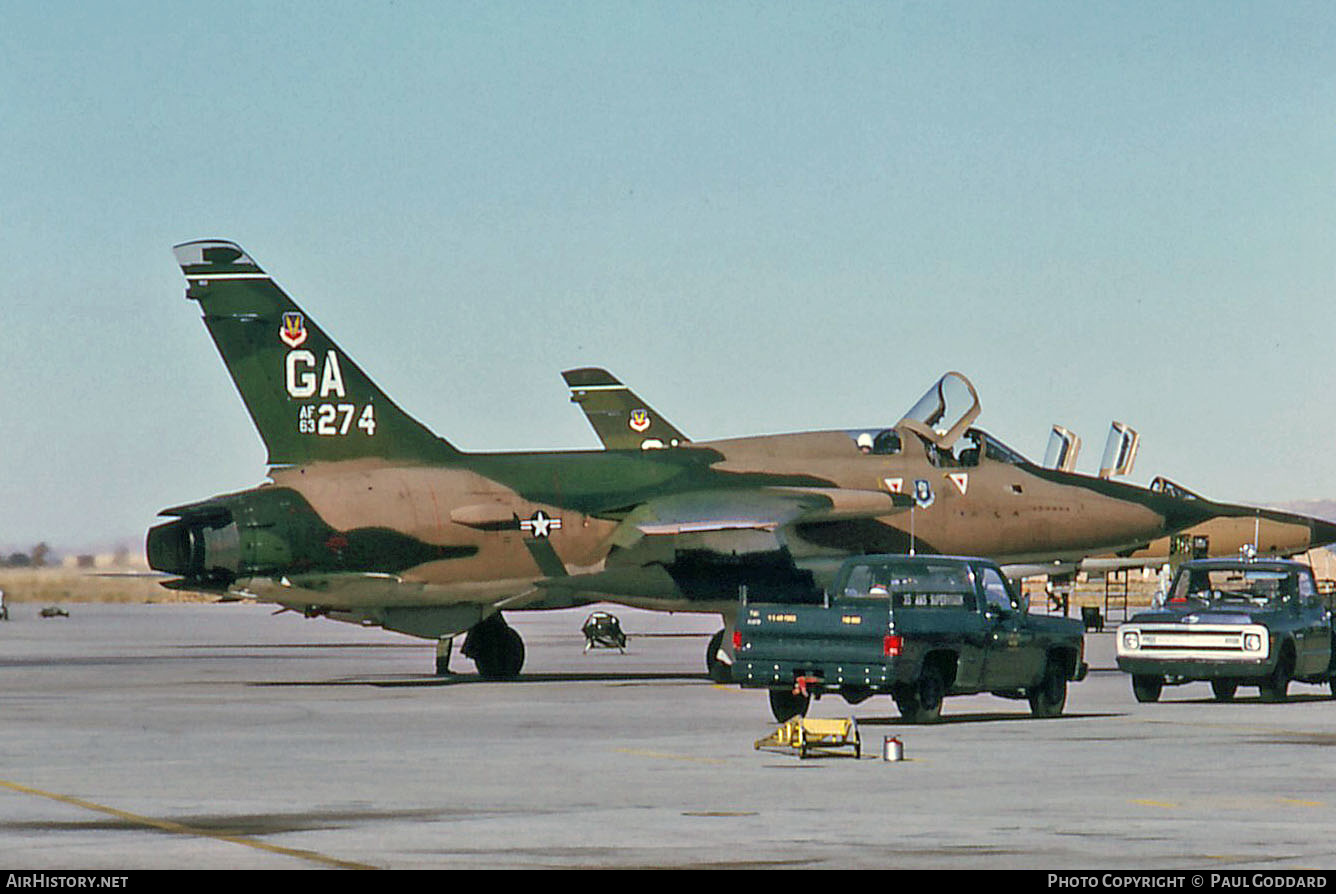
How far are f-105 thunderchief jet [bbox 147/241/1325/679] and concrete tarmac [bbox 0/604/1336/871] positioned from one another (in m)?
1.66

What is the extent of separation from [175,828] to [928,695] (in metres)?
10.2

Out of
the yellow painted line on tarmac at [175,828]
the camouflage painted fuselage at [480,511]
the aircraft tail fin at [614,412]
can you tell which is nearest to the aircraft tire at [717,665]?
the camouflage painted fuselage at [480,511]

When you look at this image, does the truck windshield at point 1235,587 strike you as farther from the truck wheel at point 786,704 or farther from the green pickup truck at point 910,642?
the truck wheel at point 786,704

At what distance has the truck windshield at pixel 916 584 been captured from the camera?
74.0 feet

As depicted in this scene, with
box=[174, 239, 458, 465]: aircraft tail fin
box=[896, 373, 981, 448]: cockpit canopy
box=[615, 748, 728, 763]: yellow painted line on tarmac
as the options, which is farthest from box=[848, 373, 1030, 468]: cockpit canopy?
box=[615, 748, 728, 763]: yellow painted line on tarmac

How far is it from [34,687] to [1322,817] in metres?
20.5

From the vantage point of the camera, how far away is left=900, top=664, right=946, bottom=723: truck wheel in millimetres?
21703

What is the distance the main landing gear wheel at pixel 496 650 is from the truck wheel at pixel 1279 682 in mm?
11338

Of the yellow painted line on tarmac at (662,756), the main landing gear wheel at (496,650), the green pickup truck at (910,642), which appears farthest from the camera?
the main landing gear wheel at (496,650)

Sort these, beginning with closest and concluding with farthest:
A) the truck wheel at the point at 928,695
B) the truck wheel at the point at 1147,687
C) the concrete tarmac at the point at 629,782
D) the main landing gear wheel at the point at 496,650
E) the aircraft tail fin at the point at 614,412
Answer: the concrete tarmac at the point at 629,782
the truck wheel at the point at 928,695
the truck wheel at the point at 1147,687
the main landing gear wheel at the point at 496,650
the aircraft tail fin at the point at 614,412
